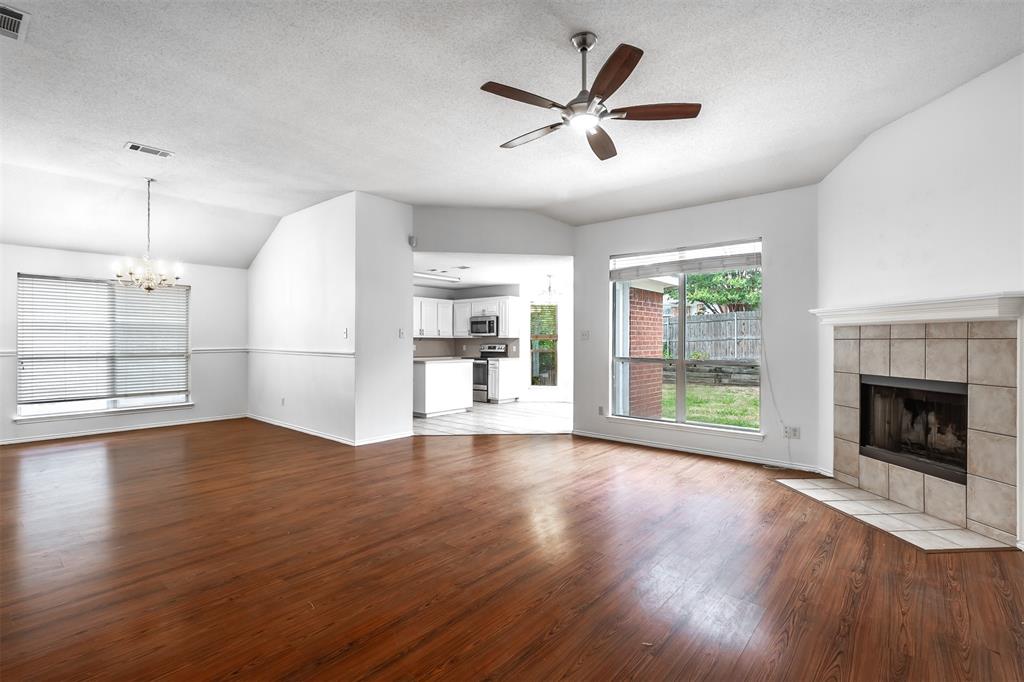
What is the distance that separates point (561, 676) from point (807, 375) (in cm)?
408

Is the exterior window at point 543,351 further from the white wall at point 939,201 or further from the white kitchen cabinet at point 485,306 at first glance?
the white wall at point 939,201

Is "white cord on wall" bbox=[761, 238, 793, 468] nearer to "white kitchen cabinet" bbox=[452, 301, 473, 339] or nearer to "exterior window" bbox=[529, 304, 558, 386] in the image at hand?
"exterior window" bbox=[529, 304, 558, 386]

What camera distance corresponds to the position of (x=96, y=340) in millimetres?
6504

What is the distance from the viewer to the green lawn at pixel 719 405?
5145 mm

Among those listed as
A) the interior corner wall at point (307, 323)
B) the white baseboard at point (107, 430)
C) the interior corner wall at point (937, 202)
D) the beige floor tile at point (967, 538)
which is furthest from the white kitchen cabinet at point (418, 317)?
the beige floor tile at point (967, 538)

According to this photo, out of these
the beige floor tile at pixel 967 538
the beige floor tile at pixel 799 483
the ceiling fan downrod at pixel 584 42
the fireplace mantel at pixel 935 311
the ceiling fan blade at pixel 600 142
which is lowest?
the beige floor tile at pixel 799 483

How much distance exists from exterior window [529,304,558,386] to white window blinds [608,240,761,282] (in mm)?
4194

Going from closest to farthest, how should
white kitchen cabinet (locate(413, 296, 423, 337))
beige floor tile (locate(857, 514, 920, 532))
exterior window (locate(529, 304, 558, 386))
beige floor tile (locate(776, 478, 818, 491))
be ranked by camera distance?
beige floor tile (locate(857, 514, 920, 532)) → beige floor tile (locate(776, 478, 818, 491)) → white kitchen cabinet (locate(413, 296, 423, 337)) → exterior window (locate(529, 304, 558, 386))

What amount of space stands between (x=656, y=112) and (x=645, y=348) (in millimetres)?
3498

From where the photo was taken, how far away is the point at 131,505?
3.66 meters

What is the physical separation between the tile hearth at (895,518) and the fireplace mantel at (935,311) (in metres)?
1.38

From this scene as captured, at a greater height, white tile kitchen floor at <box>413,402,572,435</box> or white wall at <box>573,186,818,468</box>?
white wall at <box>573,186,818,468</box>

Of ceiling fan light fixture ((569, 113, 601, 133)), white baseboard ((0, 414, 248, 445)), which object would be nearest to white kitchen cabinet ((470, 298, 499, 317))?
white baseboard ((0, 414, 248, 445))

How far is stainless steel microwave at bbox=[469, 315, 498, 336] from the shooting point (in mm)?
9711
